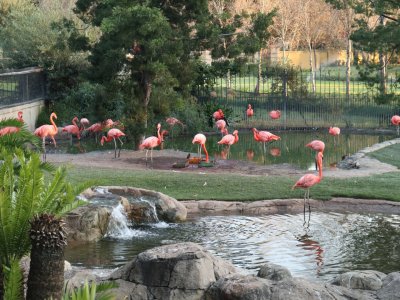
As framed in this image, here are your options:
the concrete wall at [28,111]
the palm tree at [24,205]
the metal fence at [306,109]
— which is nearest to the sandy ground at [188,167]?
the concrete wall at [28,111]

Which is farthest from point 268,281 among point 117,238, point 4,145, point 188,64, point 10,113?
point 10,113

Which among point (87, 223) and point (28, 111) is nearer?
point (87, 223)

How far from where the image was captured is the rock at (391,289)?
9.55 metres

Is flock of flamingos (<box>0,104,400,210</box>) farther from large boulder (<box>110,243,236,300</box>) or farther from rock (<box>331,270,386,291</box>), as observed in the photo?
large boulder (<box>110,243,236,300</box>)

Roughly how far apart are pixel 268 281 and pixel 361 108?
23.8 m

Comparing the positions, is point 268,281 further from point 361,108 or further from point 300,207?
point 361,108

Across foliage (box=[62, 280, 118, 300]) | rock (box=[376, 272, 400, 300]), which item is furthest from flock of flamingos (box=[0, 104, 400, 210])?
foliage (box=[62, 280, 118, 300])

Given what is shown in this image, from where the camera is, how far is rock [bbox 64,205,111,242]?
45.6 feet

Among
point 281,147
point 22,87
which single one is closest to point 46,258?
point 281,147

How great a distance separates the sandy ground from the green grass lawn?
3.34ft

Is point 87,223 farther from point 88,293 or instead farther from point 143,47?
point 143,47

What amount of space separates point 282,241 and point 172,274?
14.9 feet

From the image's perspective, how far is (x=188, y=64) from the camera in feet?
82.0

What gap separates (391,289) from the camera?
964cm
